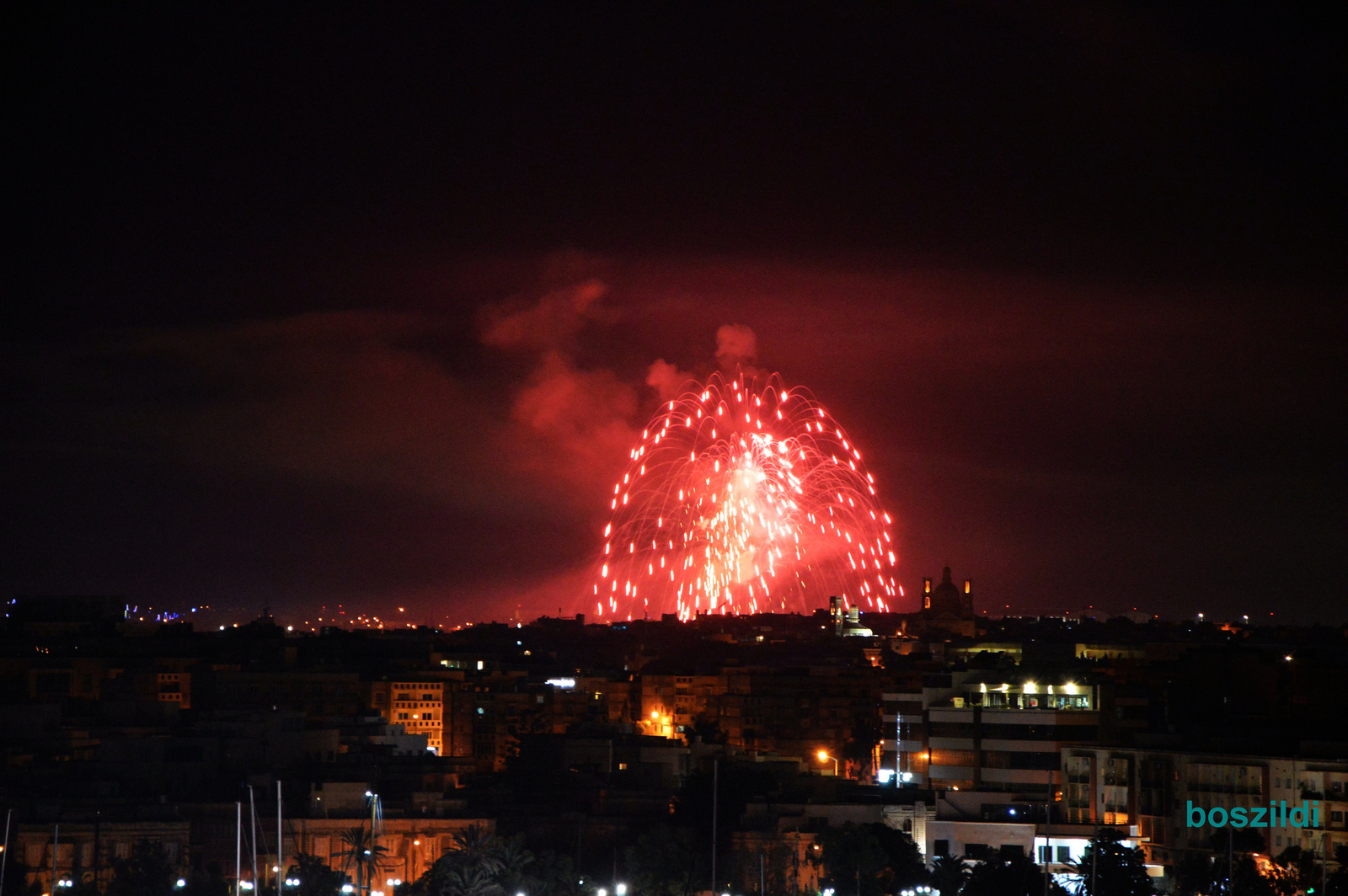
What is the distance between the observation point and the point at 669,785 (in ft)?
312

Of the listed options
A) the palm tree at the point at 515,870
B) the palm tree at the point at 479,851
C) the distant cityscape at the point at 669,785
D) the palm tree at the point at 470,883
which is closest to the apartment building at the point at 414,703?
the distant cityscape at the point at 669,785

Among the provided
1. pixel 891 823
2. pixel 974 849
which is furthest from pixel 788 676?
pixel 974 849

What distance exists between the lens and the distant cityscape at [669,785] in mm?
70500

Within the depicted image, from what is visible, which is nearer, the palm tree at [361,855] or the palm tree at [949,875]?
the palm tree at [949,875]

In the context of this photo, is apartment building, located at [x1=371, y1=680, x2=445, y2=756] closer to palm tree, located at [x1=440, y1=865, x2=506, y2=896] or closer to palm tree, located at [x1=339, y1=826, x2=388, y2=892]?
palm tree, located at [x1=339, y1=826, x2=388, y2=892]

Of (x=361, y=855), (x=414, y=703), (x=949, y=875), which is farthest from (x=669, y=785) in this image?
(x=414, y=703)

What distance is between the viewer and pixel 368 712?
125 metres

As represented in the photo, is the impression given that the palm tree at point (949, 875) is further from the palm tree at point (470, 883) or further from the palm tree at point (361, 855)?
the palm tree at point (361, 855)

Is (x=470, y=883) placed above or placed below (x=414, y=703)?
below

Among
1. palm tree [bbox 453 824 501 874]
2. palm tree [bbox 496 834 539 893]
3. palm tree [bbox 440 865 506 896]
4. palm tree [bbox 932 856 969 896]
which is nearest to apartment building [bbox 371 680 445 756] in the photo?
palm tree [bbox 453 824 501 874]

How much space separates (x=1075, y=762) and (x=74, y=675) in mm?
71112

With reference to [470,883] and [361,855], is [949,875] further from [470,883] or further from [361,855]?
[361,855]

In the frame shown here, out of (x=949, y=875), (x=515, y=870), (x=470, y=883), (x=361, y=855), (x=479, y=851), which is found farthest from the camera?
(x=361, y=855)

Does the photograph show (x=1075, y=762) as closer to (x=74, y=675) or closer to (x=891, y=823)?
(x=891, y=823)
